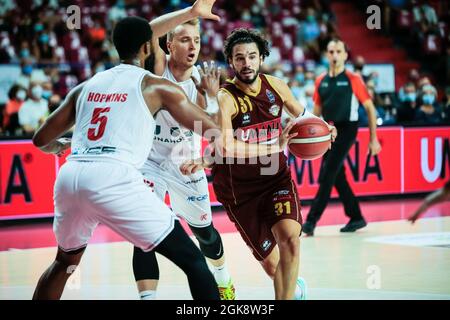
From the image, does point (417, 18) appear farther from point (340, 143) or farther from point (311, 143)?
point (311, 143)

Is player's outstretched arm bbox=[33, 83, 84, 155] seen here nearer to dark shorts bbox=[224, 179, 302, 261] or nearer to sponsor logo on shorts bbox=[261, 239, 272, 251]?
dark shorts bbox=[224, 179, 302, 261]

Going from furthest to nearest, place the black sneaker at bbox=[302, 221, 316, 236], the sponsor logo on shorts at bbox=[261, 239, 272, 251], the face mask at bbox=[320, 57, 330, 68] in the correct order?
the face mask at bbox=[320, 57, 330, 68], the black sneaker at bbox=[302, 221, 316, 236], the sponsor logo on shorts at bbox=[261, 239, 272, 251]

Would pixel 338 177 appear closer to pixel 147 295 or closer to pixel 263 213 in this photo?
pixel 263 213

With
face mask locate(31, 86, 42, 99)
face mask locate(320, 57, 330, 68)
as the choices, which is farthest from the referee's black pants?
face mask locate(320, 57, 330, 68)

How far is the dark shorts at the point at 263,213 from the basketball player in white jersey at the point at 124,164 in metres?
1.16

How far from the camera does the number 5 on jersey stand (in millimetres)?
4824

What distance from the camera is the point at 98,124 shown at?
4.84m

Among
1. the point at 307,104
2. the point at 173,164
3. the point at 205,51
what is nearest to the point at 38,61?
the point at 205,51

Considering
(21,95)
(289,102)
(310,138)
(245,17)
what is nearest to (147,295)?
(310,138)

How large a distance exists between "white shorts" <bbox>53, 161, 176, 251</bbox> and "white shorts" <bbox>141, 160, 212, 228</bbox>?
1482 millimetres

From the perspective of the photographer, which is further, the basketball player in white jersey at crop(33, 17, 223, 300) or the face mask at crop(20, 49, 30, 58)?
the face mask at crop(20, 49, 30, 58)

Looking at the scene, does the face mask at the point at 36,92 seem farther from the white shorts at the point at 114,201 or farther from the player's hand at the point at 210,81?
the white shorts at the point at 114,201

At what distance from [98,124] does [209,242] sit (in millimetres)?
1861
